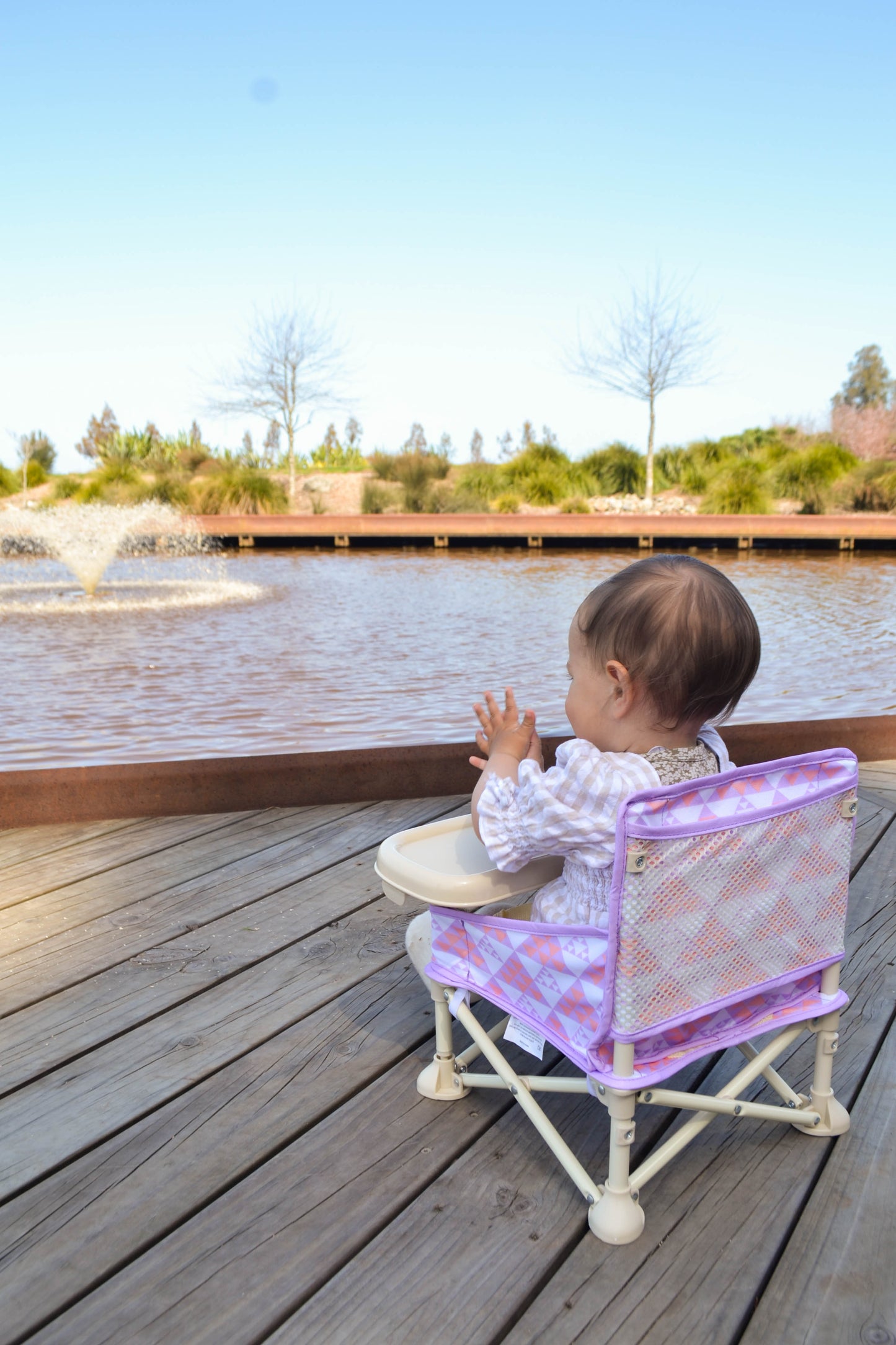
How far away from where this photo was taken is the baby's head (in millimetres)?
1435

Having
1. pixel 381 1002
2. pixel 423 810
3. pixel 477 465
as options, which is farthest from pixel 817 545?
pixel 381 1002

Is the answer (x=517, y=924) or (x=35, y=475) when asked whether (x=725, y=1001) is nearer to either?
(x=517, y=924)

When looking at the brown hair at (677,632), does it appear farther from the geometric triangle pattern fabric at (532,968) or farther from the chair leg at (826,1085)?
the chair leg at (826,1085)

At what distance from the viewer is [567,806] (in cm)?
145

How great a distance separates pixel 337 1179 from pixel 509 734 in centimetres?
72

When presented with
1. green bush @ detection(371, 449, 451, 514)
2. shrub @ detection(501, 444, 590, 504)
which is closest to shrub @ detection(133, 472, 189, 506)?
green bush @ detection(371, 449, 451, 514)

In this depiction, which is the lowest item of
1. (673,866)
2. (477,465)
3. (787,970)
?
(787,970)

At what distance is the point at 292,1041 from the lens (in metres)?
1.98

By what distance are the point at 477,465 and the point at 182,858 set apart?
24.0 metres

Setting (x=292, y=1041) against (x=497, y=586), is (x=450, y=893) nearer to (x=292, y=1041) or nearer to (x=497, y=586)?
(x=292, y=1041)

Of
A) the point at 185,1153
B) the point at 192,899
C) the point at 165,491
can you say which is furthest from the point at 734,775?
the point at 165,491

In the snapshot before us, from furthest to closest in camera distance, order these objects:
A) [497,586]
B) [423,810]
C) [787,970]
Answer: [497,586] → [423,810] → [787,970]

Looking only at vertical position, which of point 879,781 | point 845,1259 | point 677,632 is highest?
point 677,632

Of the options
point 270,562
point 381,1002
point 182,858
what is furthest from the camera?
point 270,562
